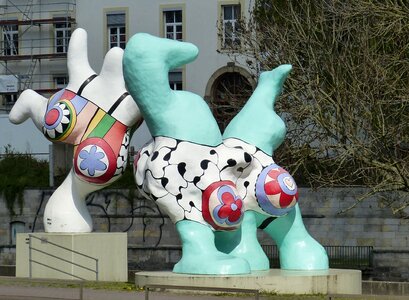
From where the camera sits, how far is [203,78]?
188 feet

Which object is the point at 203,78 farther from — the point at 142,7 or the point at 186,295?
the point at 186,295

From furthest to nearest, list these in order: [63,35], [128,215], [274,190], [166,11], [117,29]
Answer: [63,35] → [117,29] → [166,11] → [128,215] → [274,190]

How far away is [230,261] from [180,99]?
322cm

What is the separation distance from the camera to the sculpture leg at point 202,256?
2341cm

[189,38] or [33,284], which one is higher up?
[189,38]

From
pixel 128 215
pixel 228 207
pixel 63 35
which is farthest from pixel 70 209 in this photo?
pixel 63 35

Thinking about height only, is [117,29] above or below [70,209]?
above

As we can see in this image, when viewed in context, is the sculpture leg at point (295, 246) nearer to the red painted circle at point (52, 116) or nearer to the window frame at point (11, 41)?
the red painted circle at point (52, 116)

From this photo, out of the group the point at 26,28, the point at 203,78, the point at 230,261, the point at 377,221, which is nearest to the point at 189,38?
the point at 203,78

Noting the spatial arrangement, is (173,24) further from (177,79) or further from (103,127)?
(103,127)

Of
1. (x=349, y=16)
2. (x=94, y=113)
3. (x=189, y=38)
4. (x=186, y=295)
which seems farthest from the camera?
(x=189, y=38)

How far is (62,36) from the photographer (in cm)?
5931

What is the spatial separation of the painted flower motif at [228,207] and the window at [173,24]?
34.1 meters

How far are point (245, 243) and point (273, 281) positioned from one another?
69.6 inches
